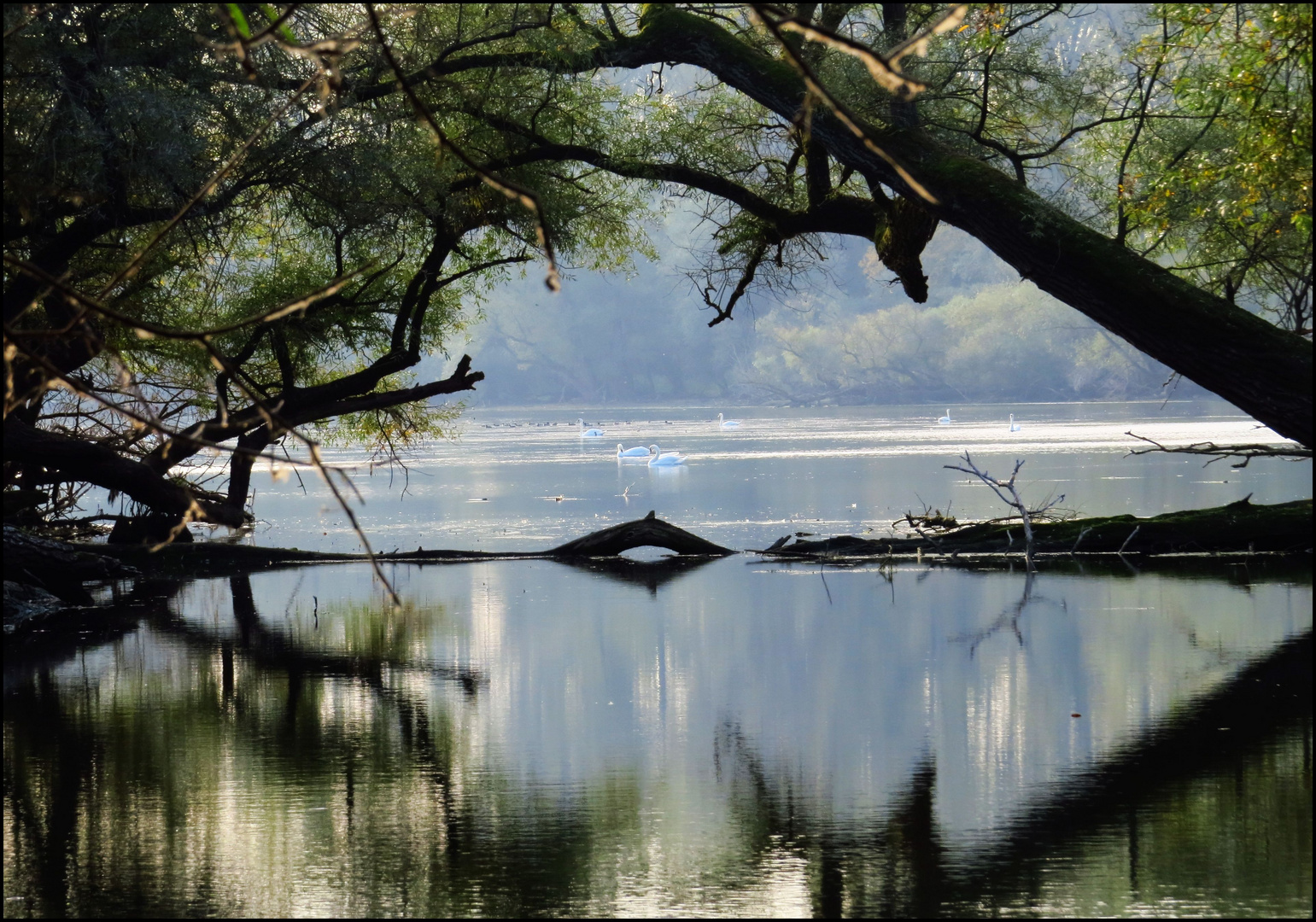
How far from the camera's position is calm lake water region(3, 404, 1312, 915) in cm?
626

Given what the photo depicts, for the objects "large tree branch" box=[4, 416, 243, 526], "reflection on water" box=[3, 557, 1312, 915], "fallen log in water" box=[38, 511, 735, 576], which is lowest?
"reflection on water" box=[3, 557, 1312, 915]

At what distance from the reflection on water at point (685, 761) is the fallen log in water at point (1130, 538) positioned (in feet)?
11.3

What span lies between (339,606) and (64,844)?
33.8ft

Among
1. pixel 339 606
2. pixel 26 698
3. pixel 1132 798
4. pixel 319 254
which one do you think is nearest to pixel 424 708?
pixel 26 698

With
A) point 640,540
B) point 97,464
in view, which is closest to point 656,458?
point 640,540

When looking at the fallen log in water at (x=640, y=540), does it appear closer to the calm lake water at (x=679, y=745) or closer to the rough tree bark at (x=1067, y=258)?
the calm lake water at (x=679, y=745)

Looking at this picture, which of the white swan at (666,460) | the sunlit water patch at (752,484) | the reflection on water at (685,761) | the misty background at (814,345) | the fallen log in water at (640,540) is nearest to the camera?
the reflection on water at (685,761)

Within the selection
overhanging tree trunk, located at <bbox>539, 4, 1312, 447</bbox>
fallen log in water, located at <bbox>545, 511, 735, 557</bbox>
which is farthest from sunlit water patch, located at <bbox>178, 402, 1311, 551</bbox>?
overhanging tree trunk, located at <bbox>539, 4, 1312, 447</bbox>

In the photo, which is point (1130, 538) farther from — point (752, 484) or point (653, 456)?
point (653, 456)

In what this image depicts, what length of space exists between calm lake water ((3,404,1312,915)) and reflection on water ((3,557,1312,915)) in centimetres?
3

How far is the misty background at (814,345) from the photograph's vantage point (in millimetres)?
136875

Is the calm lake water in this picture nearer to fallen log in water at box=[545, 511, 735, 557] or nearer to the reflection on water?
the reflection on water

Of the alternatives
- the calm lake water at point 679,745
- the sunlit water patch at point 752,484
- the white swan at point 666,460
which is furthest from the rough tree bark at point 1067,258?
the white swan at point 666,460

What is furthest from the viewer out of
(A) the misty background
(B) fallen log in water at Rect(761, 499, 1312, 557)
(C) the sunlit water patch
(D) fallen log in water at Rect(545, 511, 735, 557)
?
(A) the misty background
